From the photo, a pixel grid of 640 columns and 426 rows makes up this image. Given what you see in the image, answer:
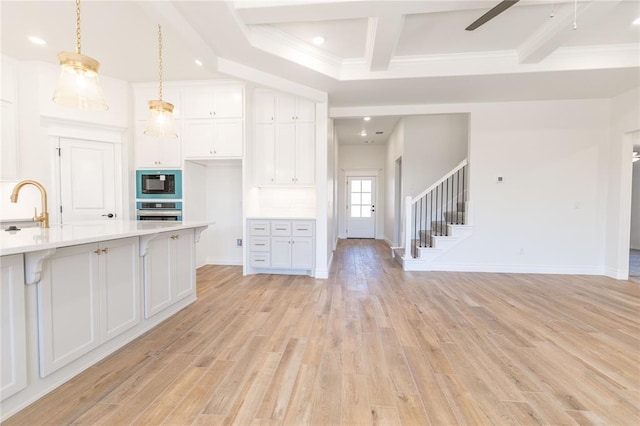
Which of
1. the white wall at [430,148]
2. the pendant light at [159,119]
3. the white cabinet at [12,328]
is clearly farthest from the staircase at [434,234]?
the white cabinet at [12,328]

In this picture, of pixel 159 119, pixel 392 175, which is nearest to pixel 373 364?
pixel 159 119

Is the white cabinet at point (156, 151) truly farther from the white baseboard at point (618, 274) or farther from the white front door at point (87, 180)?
the white baseboard at point (618, 274)

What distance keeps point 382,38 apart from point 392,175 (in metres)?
4.82

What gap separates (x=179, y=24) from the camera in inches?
98.4

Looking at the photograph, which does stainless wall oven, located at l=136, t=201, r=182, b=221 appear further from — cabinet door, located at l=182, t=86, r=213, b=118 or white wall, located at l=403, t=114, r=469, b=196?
white wall, located at l=403, t=114, r=469, b=196

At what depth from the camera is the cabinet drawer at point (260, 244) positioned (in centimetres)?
444

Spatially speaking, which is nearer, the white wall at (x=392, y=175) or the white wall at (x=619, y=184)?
the white wall at (x=619, y=184)

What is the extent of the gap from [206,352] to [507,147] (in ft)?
17.3

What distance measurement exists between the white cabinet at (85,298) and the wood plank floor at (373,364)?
0.72ft

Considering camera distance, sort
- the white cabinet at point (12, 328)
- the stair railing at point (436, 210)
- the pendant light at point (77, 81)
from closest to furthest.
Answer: the white cabinet at point (12, 328) → the pendant light at point (77, 81) → the stair railing at point (436, 210)

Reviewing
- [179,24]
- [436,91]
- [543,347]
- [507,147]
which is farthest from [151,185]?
[507,147]

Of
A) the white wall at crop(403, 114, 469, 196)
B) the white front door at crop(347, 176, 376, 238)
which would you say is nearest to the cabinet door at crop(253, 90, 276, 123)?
the white wall at crop(403, 114, 469, 196)

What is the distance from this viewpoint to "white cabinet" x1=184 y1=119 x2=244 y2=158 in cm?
→ 436

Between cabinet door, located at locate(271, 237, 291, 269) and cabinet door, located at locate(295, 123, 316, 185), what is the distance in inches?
39.2
